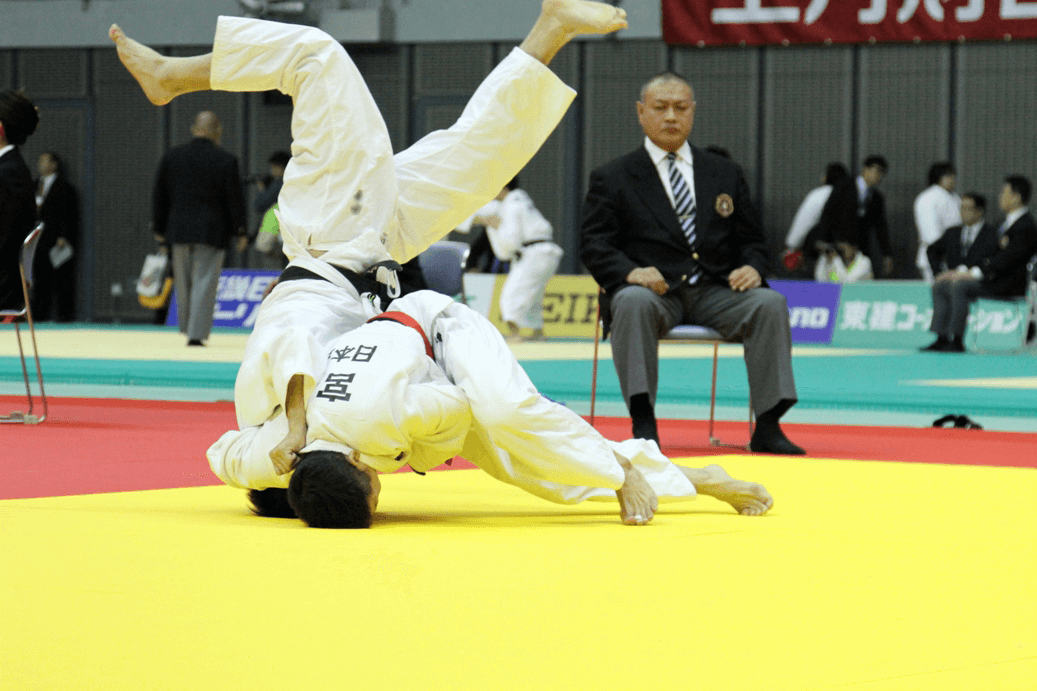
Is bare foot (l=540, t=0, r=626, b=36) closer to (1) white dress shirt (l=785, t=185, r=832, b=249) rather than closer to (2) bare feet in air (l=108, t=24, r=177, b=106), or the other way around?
(2) bare feet in air (l=108, t=24, r=177, b=106)

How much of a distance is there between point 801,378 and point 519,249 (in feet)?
12.7

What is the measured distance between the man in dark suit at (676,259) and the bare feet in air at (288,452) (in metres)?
1.94

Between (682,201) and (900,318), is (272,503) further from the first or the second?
(900,318)

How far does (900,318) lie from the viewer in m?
10.9

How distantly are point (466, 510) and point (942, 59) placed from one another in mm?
10778

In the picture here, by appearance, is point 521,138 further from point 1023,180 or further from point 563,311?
point 563,311

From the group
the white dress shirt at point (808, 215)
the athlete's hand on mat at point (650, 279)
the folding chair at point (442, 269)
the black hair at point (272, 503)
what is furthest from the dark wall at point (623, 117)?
the black hair at point (272, 503)

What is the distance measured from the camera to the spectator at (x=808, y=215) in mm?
12422

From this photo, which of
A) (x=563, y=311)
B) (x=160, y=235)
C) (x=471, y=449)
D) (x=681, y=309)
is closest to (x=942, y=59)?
(x=563, y=311)

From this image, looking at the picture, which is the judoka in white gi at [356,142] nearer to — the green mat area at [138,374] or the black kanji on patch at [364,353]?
the black kanji on patch at [364,353]

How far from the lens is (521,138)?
11.7ft

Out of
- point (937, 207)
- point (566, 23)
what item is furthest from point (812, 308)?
point (566, 23)

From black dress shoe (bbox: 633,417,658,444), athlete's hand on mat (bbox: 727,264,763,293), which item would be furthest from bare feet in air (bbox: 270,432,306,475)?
athlete's hand on mat (bbox: 727,264,763,293)

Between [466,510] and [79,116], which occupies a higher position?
[79,116]
